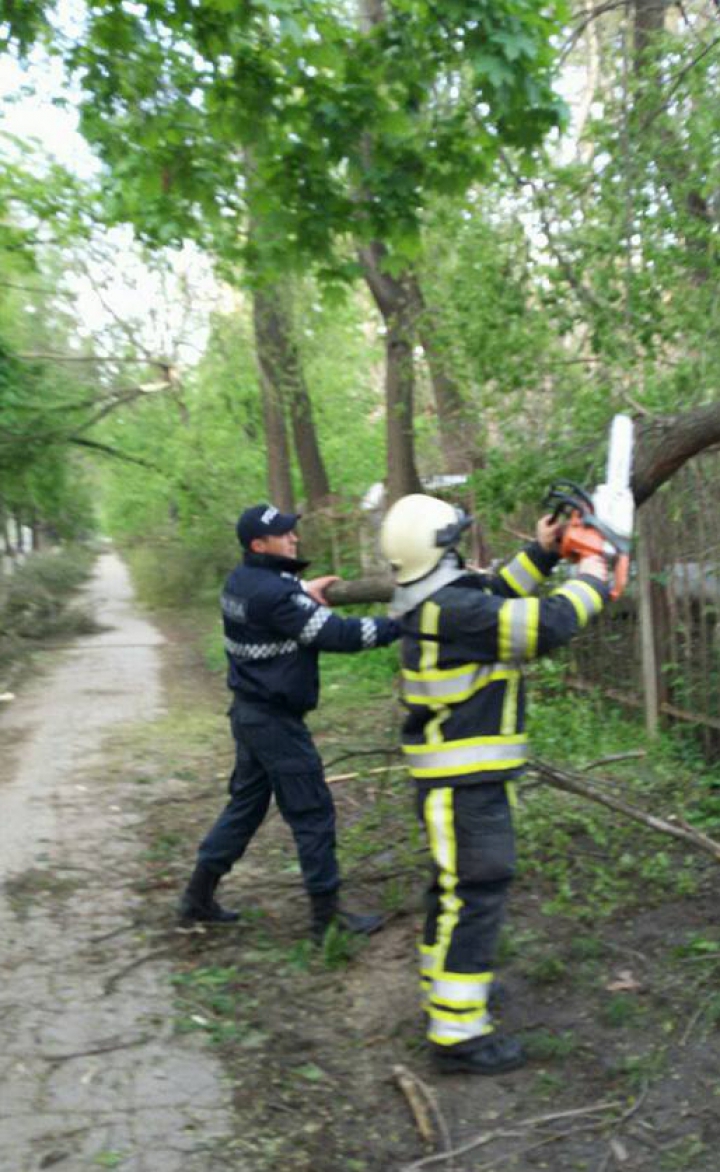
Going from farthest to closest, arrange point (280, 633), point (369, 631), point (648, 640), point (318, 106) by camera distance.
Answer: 1. point (648, 640)
2. point (318, 106)
3. point (280, 633)
4. point (369, 631)

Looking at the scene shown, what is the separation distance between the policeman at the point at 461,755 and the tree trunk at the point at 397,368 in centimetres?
658

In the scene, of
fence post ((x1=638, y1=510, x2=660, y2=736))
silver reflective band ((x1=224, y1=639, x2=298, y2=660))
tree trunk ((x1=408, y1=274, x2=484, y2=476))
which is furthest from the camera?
tree trunk ((x1=408, y1=274, x2=484, y2=476))

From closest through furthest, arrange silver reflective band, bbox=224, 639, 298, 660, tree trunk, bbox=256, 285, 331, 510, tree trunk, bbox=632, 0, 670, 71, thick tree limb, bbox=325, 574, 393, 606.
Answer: silver reflective band, bbox=224, 639, 298, 660 → thick tree limb, bbox=325, 574, 393, 606 → tree trunk, bbox=632, 0, 670, 71 → tree trunk, bbox=256, 285, 331, 510

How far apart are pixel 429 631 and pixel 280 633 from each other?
119 cm

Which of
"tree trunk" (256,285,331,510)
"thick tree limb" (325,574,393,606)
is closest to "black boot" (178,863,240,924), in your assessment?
"thick tree limb" (325,574,393,606)

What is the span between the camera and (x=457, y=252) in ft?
30.5

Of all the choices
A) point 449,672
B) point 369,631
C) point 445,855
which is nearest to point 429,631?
point 449,672

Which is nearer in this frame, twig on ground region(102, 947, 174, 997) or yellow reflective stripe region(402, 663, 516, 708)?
yellow reflective stripe region(402, 663, 516, 708)

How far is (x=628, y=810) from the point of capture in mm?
5070

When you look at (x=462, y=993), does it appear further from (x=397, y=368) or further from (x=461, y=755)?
(x=397, y=368)

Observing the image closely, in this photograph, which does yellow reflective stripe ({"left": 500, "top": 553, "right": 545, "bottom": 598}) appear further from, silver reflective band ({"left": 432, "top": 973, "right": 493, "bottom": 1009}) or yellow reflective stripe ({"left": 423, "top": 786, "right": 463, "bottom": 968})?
silver reflective band ({"left": 432, "top": 973, "right": 493, "bottom": 1009})

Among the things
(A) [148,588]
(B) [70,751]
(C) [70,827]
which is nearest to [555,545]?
(C) [70,827]

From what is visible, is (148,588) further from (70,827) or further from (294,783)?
(294,783)

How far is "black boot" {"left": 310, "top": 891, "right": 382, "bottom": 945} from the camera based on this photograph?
5.36 meters
